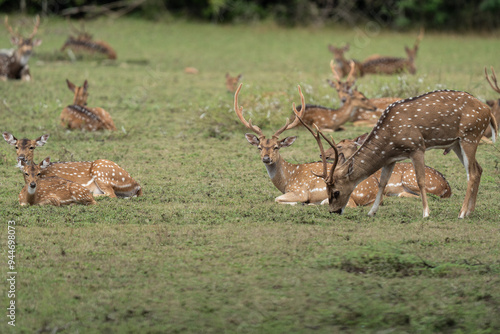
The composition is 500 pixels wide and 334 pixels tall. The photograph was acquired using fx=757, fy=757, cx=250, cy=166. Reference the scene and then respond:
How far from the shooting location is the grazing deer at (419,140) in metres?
7.08

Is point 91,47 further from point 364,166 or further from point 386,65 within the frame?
point 364,166

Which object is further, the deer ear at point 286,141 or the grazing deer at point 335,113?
the grazing deer at point 335,113

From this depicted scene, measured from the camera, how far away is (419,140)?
705cm

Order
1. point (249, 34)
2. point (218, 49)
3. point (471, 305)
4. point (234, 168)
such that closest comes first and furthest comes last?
point (471, 305) → point (234, 168) → point (218, 49) → point (249, 34)

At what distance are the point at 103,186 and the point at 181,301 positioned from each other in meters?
3.03

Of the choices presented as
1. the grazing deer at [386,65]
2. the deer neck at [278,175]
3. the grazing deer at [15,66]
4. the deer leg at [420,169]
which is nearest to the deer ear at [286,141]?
the deer neck at [278,175]

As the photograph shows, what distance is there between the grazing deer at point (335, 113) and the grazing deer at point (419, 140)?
14.6ft

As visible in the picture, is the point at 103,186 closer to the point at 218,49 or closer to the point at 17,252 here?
the point at 17,252

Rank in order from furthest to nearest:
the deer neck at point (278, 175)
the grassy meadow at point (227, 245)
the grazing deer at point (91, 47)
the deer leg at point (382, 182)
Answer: the grazing deer at point (91, 47) → the deer neck at point (278, 175) → the deer leg at point (382, 182) → the grassy meadow at point (227, 245)

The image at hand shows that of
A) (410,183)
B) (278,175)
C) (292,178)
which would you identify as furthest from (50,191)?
(410,183)

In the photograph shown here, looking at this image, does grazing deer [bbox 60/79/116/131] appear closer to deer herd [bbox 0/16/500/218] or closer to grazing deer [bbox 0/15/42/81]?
deer herd [bbox 0/16/500/218]

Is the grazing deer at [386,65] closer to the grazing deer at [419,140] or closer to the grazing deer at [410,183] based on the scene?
the grazing deer at [410,183]

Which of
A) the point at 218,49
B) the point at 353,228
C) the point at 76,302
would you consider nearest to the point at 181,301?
the point at 76,302

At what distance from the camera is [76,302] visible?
16.6 feet
